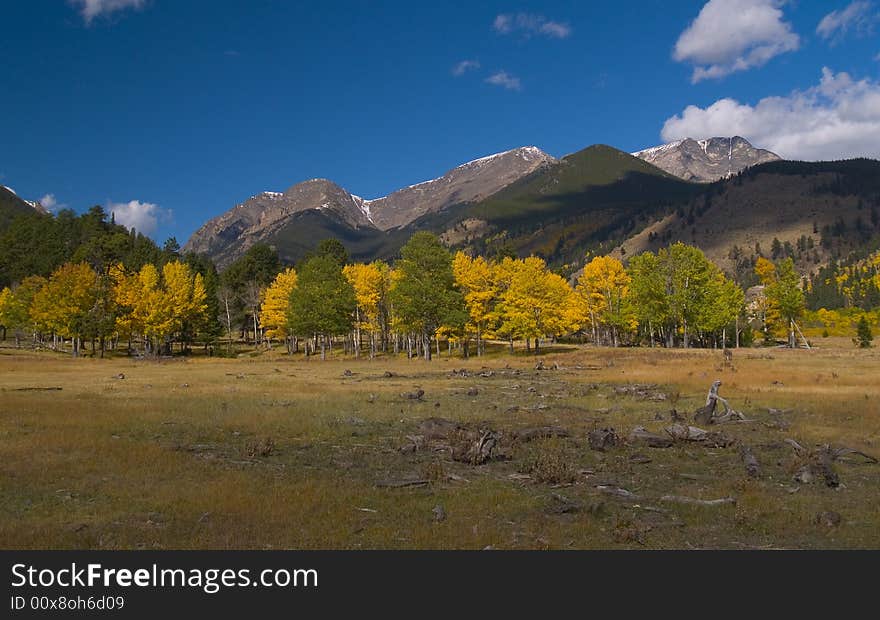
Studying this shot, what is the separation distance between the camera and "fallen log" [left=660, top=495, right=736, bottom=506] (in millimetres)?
13227

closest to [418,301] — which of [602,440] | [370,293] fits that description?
[370,293]

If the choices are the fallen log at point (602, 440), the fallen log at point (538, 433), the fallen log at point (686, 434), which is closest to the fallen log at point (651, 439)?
the fallen log at point (686, 434)

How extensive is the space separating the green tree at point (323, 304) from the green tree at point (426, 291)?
8.72 m

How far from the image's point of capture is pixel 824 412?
89.2 feet

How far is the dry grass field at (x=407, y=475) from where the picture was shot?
11086mm

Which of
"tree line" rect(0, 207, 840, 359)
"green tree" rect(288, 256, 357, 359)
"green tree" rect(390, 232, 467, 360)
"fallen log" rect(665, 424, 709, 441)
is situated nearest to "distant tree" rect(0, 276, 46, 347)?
"tree line" rect(0, 207, 840, 359)

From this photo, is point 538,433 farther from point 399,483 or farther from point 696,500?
point 696,500

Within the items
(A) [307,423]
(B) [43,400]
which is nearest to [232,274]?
(B) [43,400]

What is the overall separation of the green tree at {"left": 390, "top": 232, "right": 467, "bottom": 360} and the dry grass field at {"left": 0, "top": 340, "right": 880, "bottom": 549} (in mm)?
36888

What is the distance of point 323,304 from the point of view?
253ft

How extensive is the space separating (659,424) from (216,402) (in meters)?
21.3

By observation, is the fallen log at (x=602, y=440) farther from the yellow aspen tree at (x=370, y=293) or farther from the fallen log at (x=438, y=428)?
the yellow aspen tree at (x=370, y=293)

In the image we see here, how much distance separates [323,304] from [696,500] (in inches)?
2649
